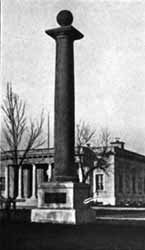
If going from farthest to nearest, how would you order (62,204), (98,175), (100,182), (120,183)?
(120,183), (98,175), (100,182), (62,204)

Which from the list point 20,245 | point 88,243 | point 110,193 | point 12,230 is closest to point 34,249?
point 20,245

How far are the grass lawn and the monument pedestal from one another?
77.9 inches

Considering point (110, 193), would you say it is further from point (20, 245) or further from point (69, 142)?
point (20, 245)

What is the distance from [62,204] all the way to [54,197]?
46 cm

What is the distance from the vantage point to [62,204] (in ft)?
55.8

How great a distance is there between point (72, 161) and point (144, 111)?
17.6ft

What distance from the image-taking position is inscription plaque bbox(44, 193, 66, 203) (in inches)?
672

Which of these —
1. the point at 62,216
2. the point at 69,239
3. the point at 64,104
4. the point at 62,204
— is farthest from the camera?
the point at 64,104

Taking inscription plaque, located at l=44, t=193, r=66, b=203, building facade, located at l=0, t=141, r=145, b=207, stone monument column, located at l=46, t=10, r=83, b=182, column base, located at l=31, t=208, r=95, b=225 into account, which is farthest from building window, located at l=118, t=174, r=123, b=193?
inscription plaque, located at l=44, t=193, r=66, b=203

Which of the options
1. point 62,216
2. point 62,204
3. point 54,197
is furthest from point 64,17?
point 62,216

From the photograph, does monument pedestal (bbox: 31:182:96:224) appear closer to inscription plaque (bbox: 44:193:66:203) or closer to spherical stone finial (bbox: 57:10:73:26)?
inscription plaque (bbox: 44:193:66:203)

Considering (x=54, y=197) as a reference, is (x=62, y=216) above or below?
below

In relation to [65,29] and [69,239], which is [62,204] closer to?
[69,239]

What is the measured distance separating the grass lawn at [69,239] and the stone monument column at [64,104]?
316cm
